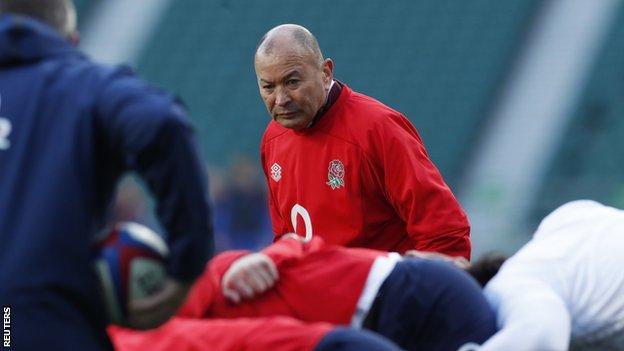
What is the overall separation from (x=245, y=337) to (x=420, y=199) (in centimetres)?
146

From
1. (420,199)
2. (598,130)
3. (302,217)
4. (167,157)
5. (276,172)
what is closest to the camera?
(167,157)

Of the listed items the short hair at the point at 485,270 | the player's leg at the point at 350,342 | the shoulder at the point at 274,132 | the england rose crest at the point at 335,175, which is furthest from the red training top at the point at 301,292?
the shoulder at the point at 274,132

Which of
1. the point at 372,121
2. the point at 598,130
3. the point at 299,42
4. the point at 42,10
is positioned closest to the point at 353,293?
the point at 42,10

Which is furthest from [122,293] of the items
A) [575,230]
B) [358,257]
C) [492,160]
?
[492,160]

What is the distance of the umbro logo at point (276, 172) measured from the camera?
4.70 m

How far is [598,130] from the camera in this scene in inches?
420

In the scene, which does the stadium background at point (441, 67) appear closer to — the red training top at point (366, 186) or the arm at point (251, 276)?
the red training top at point (366, 186)

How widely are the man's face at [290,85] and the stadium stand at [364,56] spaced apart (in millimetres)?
6421

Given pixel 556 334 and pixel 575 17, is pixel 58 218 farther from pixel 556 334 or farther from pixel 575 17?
pixel 575 17

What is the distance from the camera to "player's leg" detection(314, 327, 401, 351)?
284 centimetres

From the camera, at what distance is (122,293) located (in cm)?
257

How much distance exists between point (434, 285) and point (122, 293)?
107 cm

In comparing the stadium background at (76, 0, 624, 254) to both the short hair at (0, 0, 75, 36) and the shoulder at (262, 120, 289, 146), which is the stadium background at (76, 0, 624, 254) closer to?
the shoulder at (262, 120, 289, 146)

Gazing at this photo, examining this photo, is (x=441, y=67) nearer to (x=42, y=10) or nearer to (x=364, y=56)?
(x=364, y=56)
